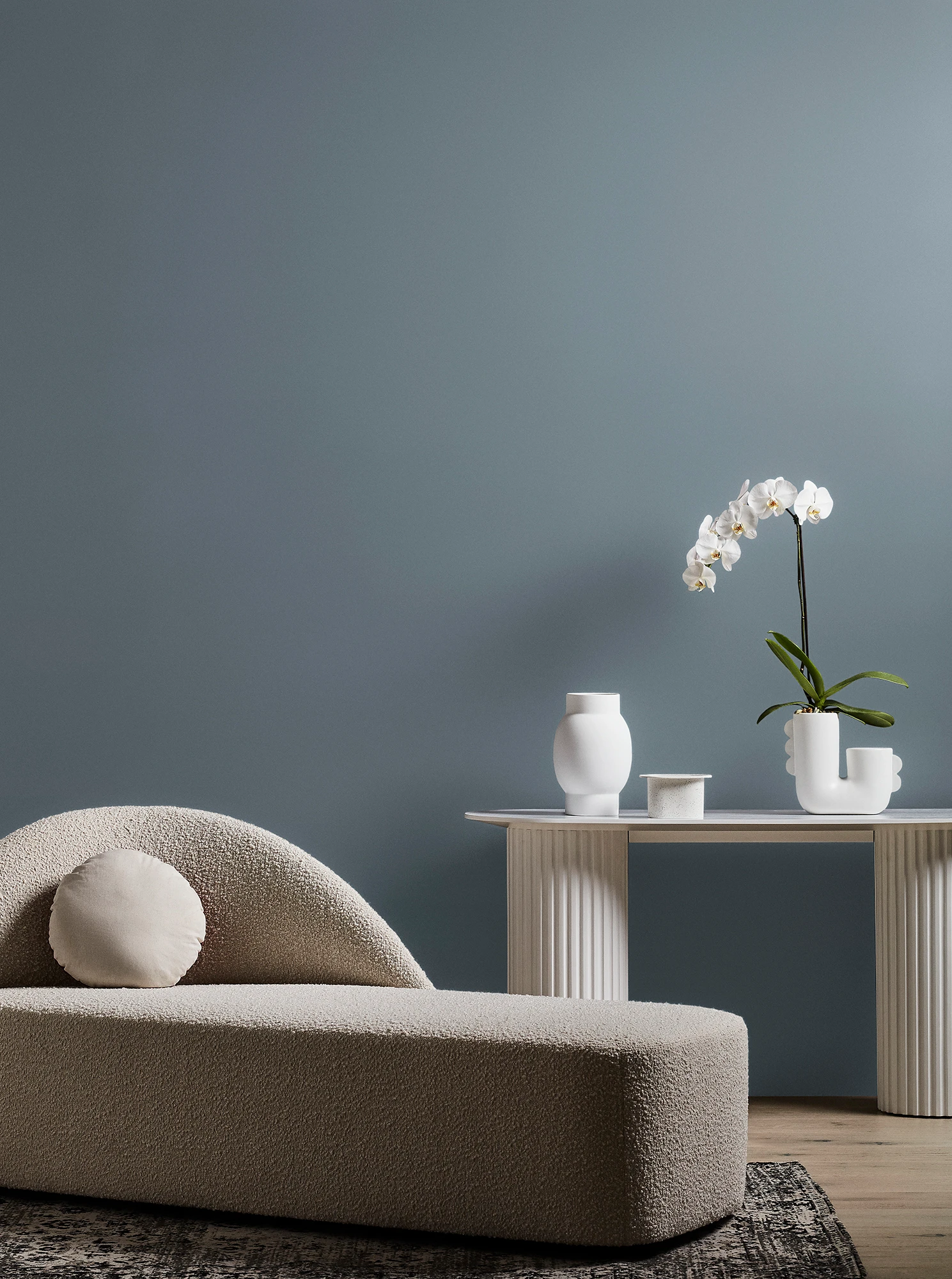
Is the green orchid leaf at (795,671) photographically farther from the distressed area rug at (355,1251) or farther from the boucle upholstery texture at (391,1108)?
the distressed area rug at (355,1251)

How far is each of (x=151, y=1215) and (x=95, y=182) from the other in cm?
225

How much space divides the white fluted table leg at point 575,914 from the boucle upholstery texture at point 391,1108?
522mm

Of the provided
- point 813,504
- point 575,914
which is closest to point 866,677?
point 813,504

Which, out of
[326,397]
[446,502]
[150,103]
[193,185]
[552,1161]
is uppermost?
[150,103]

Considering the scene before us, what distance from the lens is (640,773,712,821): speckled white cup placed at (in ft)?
8.32

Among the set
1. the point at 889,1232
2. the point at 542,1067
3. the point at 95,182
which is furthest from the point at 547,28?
the point at 889,1232

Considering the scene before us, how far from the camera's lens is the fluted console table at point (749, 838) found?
2.50 meters

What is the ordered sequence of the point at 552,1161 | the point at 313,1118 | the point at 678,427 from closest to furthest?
the point at 552,1161 → the point at 313,1118 → the point at 678,427

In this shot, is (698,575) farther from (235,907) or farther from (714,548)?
(235,907)

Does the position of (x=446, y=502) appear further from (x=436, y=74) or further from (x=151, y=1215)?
(x=151, y=1215)

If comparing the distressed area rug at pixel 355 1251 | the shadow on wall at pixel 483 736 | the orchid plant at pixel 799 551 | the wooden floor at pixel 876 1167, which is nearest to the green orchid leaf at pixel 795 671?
the orchid plant at pixel 799 551

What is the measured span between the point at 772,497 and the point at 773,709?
436mm

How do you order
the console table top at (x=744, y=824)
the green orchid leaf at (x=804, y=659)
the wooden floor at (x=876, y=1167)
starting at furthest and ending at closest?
the green orchid leaf at (x=804, y=659) < the console table top at (x=744, y=824) < the wooden floor at (x=876, y=1167)

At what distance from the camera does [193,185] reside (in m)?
3.06
